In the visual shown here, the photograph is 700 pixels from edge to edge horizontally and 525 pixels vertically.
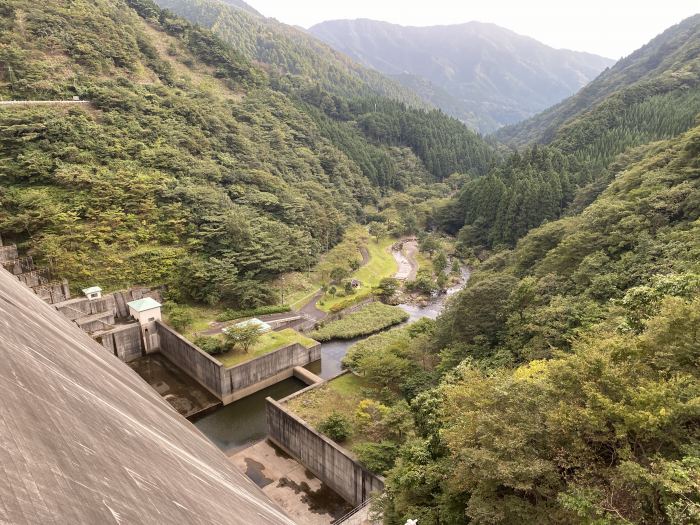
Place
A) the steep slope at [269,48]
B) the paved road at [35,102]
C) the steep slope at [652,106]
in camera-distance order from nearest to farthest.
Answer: the paved road at [35,102] → the steep slope at [652,106] → the steep slope at [269,48]

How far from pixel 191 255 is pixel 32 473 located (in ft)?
126

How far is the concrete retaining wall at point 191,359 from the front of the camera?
28.4 meters

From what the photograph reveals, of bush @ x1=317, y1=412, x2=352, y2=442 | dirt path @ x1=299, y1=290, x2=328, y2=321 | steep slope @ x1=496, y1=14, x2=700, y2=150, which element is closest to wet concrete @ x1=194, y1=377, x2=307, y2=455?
bush @ x1=317, y1=412, x2=352, y2=442

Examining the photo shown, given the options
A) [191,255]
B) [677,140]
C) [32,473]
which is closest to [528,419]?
[32,473]

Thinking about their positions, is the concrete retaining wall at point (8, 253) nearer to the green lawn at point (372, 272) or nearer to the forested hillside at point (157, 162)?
the forested hillside at point (157, 162)

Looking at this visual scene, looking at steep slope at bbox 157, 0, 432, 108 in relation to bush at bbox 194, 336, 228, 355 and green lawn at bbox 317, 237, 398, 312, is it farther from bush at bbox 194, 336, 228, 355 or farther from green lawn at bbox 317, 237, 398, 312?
bush at bbox 194, 336, 228, 355

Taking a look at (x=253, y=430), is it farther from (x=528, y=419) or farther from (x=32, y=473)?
(x=32, y=473)

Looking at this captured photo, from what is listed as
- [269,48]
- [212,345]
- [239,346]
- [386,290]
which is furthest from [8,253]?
[269,48]

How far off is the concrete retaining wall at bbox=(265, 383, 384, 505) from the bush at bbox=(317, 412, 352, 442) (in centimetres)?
37

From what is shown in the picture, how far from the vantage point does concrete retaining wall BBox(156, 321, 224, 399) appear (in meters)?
28.4

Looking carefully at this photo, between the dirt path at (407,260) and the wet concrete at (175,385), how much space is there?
27.9m

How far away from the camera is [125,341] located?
104 ft

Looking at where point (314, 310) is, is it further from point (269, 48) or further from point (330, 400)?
point (269, 48)

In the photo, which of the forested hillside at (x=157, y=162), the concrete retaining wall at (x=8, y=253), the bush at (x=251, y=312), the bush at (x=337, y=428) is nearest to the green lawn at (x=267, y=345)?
the bush at (x=251, y=312)
